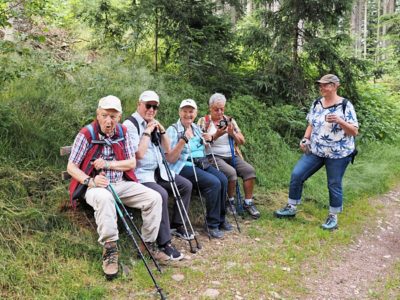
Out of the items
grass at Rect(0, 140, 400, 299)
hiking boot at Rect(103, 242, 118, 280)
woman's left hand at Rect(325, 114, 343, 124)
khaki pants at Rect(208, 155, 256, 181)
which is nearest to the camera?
grass at Rect(0, 140, 400, 299)

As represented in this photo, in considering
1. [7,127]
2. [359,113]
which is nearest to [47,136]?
[7,127]

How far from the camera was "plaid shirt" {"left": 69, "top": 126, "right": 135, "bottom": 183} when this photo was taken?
4.05 metres

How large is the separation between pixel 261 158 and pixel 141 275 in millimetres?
4344

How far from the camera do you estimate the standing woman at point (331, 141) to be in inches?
209

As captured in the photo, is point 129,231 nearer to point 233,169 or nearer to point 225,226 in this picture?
point 225,226

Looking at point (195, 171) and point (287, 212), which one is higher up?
point (195, 171)

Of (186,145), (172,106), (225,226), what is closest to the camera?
(186,145)

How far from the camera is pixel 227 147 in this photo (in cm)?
603

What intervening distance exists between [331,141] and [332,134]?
4.0 inches

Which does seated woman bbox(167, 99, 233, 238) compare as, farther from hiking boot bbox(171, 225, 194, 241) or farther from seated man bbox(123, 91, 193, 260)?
hiking boot bbox(171, 225, 194, 241)

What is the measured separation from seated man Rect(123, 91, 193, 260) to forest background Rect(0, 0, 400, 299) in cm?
52

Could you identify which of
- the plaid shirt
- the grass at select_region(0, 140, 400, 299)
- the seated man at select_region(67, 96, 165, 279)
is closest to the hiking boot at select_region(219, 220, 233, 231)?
the grass at select_region(0, 140, 400, 299)

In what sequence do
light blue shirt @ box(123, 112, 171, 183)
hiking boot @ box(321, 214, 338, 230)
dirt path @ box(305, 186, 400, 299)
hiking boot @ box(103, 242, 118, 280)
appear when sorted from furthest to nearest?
hiking boot @ box(321, 214, 338, 230) < light blue shirt @ box(123, 112, 171, 183) < dirt path @ box(305, 186, 400, 299) < hiking boot @ box(103, 242, 118, 280)

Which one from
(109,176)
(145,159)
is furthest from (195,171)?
(109,176)
